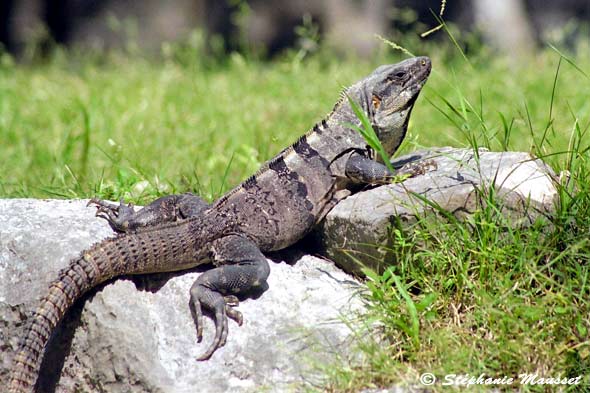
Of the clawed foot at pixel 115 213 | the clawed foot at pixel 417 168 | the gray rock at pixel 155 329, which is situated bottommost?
the gray rock at pixel 155 329

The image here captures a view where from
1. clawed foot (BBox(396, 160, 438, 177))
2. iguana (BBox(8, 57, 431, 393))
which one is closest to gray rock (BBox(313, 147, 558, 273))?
clawed foot (BBox(396, 160, 438, 177))

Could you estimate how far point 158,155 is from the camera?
260 inches

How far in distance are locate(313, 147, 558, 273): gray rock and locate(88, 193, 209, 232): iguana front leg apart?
742 mm

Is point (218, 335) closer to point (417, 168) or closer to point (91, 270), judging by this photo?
point (91, 270)

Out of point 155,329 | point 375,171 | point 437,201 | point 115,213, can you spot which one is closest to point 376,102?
point 375,171

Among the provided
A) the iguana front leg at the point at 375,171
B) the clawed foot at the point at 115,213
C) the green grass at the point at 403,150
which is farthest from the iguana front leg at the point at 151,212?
the iguana front leg at the point at 375,171

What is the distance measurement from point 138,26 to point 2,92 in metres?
4.28

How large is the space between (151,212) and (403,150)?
6.81 feet

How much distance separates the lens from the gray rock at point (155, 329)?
3.79 meters

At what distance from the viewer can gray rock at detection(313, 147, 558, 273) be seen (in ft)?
13.4

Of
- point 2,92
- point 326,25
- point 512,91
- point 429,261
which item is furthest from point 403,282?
point 326,25

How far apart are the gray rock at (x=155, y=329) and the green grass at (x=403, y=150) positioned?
0.74 ft

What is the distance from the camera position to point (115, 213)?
4520 mm

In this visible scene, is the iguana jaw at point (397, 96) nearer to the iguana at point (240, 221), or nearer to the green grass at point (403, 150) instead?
the iguana at point (240, 221)
